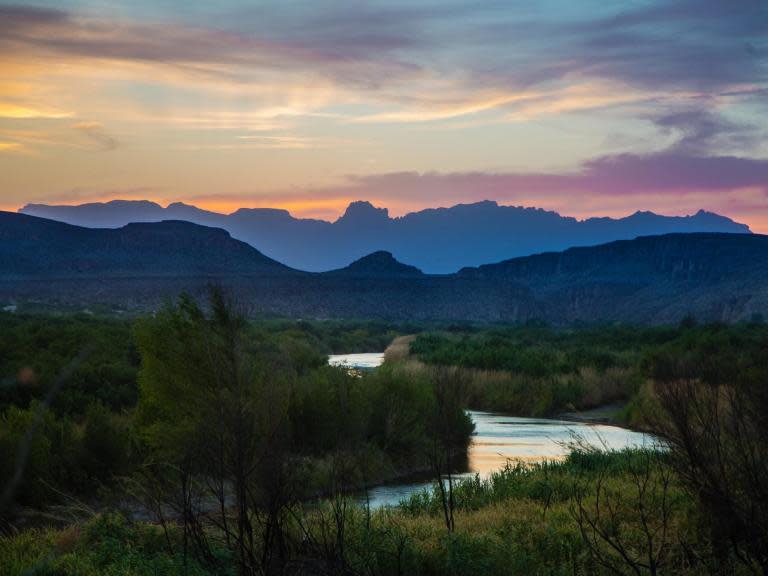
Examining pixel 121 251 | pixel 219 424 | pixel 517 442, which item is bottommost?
pixel 517 442

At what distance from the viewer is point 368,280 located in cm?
15000

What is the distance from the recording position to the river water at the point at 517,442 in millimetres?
23938

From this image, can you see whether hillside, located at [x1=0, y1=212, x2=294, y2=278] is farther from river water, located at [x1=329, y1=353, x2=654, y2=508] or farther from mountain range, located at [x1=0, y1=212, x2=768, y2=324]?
river water, located at [x1=329, y1=353, x2=654, y2=508]

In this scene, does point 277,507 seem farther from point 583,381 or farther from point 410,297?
point 410,297

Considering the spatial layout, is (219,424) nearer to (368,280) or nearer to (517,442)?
(517,442)

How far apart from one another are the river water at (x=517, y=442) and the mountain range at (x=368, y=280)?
5858cm

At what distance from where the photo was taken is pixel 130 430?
73.5ft

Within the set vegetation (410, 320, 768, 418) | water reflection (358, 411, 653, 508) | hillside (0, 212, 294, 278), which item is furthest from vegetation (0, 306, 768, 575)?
hillside (0, 212, 294, 278)

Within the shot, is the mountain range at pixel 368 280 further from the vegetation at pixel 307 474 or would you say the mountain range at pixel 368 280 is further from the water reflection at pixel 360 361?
the vegetation at pixel 307 474

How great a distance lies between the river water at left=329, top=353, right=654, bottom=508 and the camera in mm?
23938

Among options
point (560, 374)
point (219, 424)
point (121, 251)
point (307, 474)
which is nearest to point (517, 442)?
point (307, 474)

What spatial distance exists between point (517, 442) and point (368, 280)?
119 metres

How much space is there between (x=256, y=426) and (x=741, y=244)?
167m

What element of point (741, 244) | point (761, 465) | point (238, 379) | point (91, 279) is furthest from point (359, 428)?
point (741, 244)
